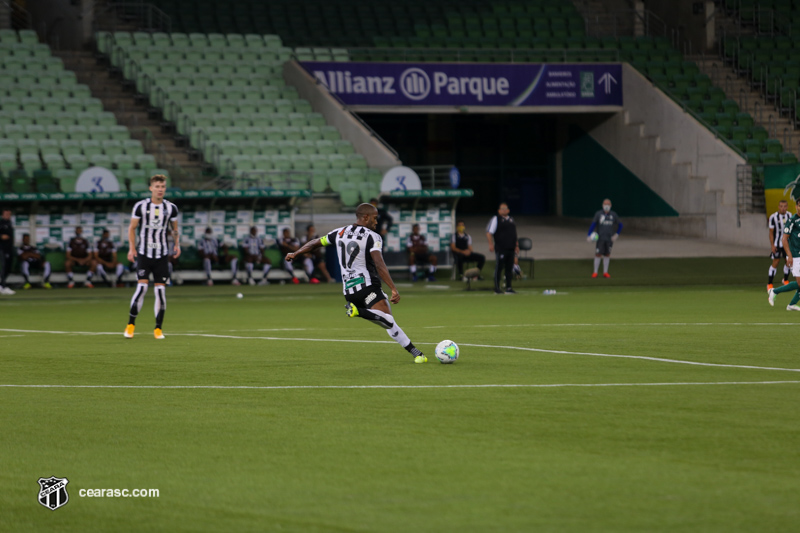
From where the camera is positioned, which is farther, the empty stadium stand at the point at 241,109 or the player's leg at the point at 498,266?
the empty stadium stand at the point at 241,109

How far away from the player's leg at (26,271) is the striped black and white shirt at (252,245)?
5948mm

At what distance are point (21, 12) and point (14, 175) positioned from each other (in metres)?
15.3

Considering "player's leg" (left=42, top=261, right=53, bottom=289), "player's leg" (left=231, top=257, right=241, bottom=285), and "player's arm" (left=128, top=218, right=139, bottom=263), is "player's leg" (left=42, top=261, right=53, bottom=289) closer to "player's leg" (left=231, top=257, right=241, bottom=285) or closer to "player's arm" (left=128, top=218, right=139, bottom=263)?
"player's leg" (left=231, top=257, right=241, bottom=285)

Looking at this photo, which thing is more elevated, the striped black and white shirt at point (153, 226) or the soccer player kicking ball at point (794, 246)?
the striped black and white shirt at point (153, 226)

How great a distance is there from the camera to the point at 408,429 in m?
7.30

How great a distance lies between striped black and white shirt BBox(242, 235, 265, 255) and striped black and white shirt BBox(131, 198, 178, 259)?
50.1ft

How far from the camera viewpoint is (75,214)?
29609 mm

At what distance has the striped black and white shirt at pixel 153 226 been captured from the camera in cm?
1436

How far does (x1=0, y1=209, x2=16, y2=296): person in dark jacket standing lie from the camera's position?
2659 centimetres

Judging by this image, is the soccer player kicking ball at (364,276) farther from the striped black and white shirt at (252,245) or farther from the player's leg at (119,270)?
the player's leg at (119,270)

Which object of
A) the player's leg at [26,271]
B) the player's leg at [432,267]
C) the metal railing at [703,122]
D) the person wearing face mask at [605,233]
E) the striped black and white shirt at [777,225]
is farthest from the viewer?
the metal railing at [703,122]

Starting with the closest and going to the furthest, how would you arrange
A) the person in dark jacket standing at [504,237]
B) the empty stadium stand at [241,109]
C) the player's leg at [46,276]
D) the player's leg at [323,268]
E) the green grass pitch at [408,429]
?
the green grass pitch at [408,429], the person in dark jacket standing at [504,237], the player's leg at [46,276], the player's leg at [323,268], the empty stadium stand at [241,109]

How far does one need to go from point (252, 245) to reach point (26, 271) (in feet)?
20.4

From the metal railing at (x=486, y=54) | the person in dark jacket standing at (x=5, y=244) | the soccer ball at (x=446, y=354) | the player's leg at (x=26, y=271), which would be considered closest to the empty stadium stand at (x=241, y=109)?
the metal railing at (x=486, y=54)
